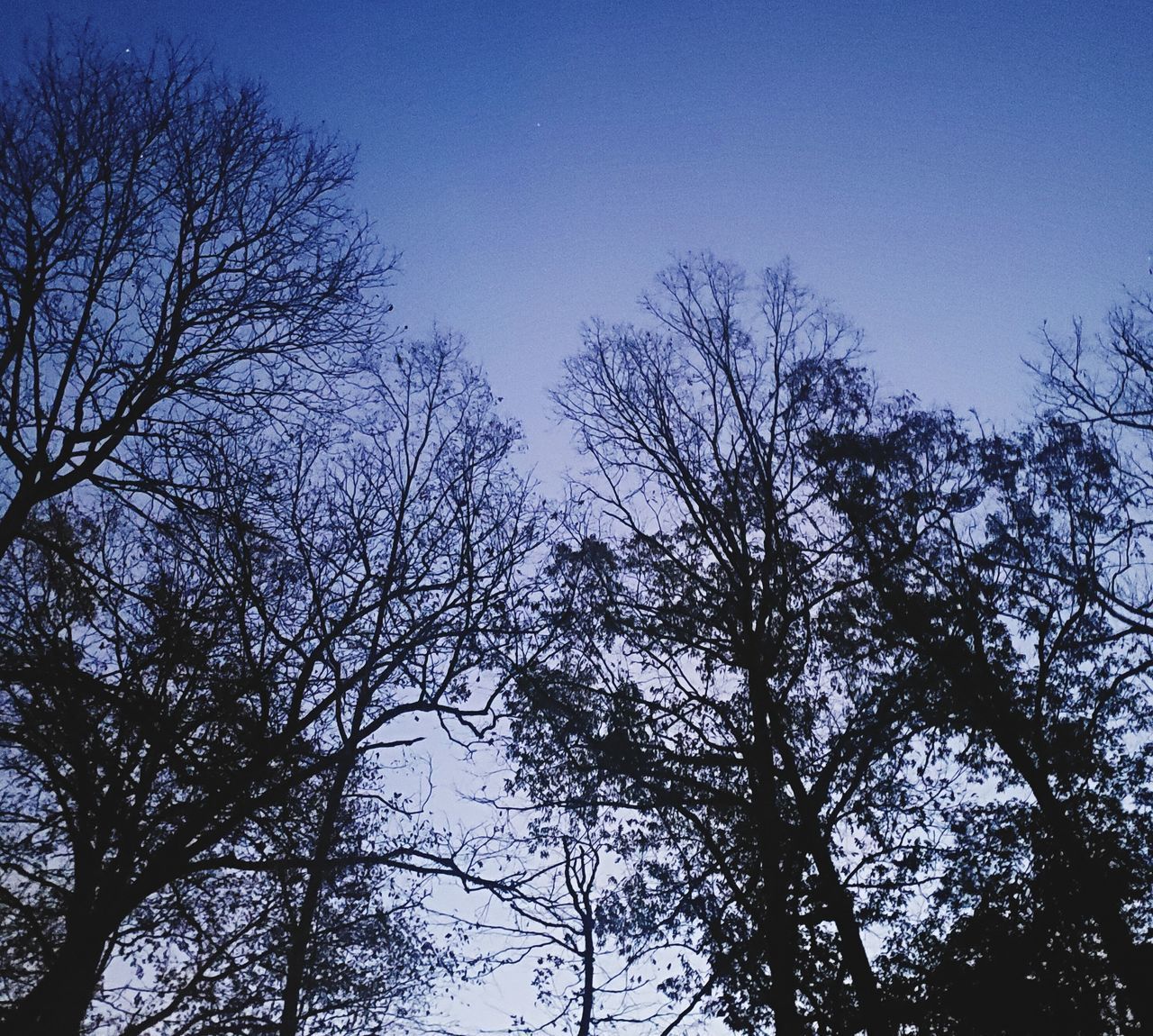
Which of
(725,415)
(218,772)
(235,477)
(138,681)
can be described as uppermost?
(725,415)

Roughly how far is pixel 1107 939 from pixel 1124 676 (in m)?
5.19

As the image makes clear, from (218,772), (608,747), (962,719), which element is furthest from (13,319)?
(962,719)

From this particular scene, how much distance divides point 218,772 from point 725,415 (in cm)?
1214

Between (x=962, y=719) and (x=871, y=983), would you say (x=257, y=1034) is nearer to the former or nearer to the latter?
(x=871, y=983)

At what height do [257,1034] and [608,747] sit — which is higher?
[608,747]

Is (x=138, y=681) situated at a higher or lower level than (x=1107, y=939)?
higher

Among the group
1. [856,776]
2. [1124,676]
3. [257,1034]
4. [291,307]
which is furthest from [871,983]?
[291,307]

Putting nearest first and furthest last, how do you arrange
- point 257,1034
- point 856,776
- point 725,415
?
1. point 257,1034
2. point 856,776
3. point 725,415

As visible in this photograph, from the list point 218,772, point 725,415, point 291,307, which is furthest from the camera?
point 725,415

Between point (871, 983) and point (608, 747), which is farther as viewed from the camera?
point (608, 747)

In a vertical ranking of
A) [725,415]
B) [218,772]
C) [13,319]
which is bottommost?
[218,772]

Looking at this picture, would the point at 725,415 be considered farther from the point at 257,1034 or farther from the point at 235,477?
the point at 257,1034

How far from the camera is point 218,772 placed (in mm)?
7805

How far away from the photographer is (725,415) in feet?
52.6
